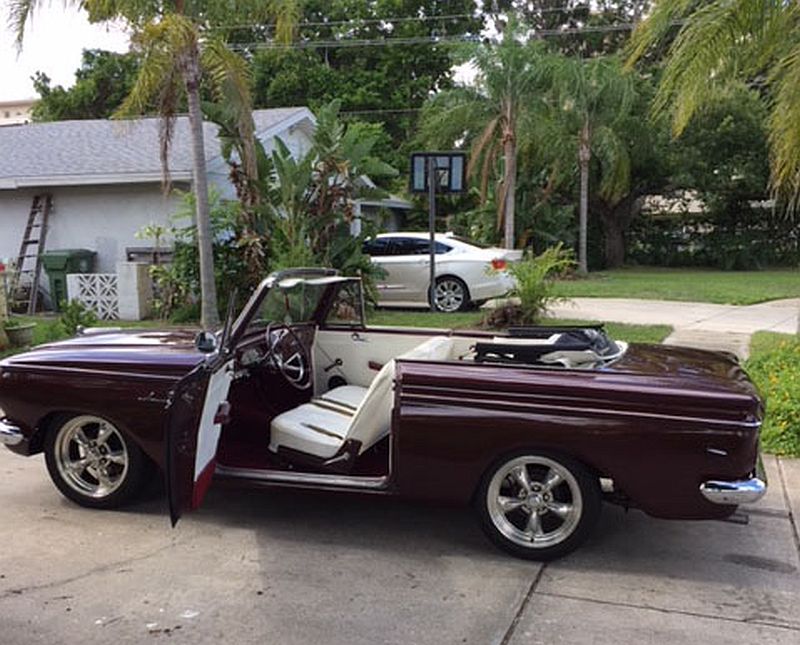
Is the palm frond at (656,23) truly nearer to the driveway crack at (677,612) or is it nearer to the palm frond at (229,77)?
the palm frond at (229,77)

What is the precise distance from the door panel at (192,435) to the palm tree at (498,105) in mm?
16987

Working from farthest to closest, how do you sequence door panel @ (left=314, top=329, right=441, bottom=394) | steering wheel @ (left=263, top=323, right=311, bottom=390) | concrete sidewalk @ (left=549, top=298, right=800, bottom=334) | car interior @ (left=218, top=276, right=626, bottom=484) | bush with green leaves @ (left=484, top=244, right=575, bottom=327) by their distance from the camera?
concrete sidewalk @ (left=549, top=298, right=800, bottom=334), bush with green leaves @ (left=484, top=244, right=575, bottom=327), door panel @ (left=314, top=329, right=441, bottom=394), steering wheel @ (left=263, top=323, right=311, bottom=390), car interior @ (left=218, top=276, right=626, bottom=484)

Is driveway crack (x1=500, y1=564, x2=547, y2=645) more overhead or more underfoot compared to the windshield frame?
more underfoot

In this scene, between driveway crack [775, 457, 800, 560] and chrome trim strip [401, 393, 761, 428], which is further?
driveway crack [775, 457, 800, 560]

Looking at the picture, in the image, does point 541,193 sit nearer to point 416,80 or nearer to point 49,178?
point 416,80

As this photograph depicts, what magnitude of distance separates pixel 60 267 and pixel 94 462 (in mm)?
11059

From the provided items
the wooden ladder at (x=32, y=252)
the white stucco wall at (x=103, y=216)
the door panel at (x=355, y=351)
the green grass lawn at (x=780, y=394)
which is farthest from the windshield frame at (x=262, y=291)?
the wooden ladder at (x=32, y=252)

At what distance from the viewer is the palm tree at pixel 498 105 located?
2058 centimetres

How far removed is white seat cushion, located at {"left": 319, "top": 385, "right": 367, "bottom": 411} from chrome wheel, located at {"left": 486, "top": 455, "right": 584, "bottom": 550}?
48.5 inches

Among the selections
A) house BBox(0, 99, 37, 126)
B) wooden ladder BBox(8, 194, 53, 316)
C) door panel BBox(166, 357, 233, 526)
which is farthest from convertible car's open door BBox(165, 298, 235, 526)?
house BBox(0, 99, 37, 126)

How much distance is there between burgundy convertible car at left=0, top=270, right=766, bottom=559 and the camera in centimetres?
398

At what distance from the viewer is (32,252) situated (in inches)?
624

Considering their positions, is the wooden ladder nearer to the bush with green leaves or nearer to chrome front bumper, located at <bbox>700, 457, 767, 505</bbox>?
the bush with green leaves

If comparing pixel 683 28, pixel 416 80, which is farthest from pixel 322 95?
pixel 683 28
